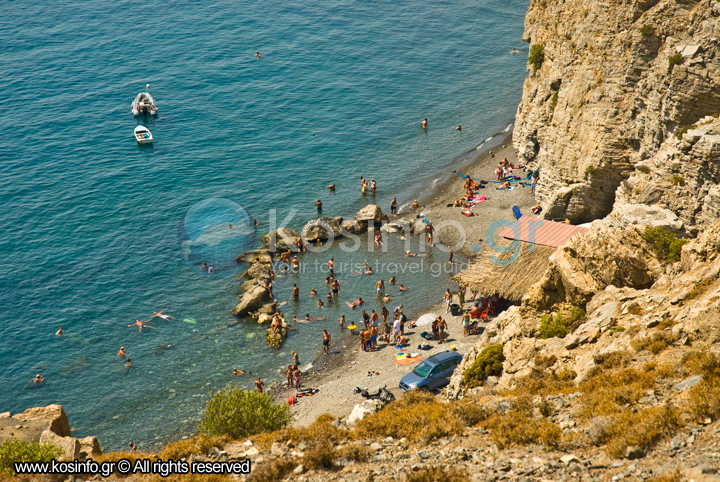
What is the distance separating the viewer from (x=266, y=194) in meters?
52.0

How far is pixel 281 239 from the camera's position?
4412 centimetres

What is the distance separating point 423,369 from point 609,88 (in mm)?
18021

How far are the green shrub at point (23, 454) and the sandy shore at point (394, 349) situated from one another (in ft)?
42.1

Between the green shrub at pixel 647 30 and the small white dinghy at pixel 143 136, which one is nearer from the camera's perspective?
the green shrub at pixel 647 30

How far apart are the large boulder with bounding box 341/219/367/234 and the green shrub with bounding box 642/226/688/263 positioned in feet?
85.8

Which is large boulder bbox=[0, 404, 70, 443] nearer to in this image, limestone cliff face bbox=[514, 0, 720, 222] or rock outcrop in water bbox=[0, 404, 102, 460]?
rock outcrop in water bbox=[0, 404, 102, 460]

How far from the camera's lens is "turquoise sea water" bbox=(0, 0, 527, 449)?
3488 cm

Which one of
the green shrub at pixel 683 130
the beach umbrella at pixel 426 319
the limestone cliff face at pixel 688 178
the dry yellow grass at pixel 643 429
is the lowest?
the beach umbrella at pixel 426 319

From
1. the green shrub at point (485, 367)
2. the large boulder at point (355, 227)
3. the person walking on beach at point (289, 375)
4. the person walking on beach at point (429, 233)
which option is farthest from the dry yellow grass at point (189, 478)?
the large boulder at point (355, 227)

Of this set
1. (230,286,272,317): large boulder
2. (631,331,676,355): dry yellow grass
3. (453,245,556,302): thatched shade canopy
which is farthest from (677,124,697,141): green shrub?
(230,286,272,317): large boulder

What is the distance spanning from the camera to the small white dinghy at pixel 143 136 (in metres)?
60.0

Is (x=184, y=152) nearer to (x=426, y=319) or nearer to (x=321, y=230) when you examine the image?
(x=321, y=230)

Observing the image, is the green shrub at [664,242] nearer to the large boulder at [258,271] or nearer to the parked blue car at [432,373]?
the parked blue car at [432,373]

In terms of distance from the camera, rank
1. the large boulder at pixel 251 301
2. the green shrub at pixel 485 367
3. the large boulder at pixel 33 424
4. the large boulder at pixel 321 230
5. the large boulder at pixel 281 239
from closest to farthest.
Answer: the large boulder at pixel 33 424 → the green shrub at pixel 485 367 → the large boulder at pixel 251 301 → the large boulder at pixel 281 239 → the large boulder at pixel 321 230
